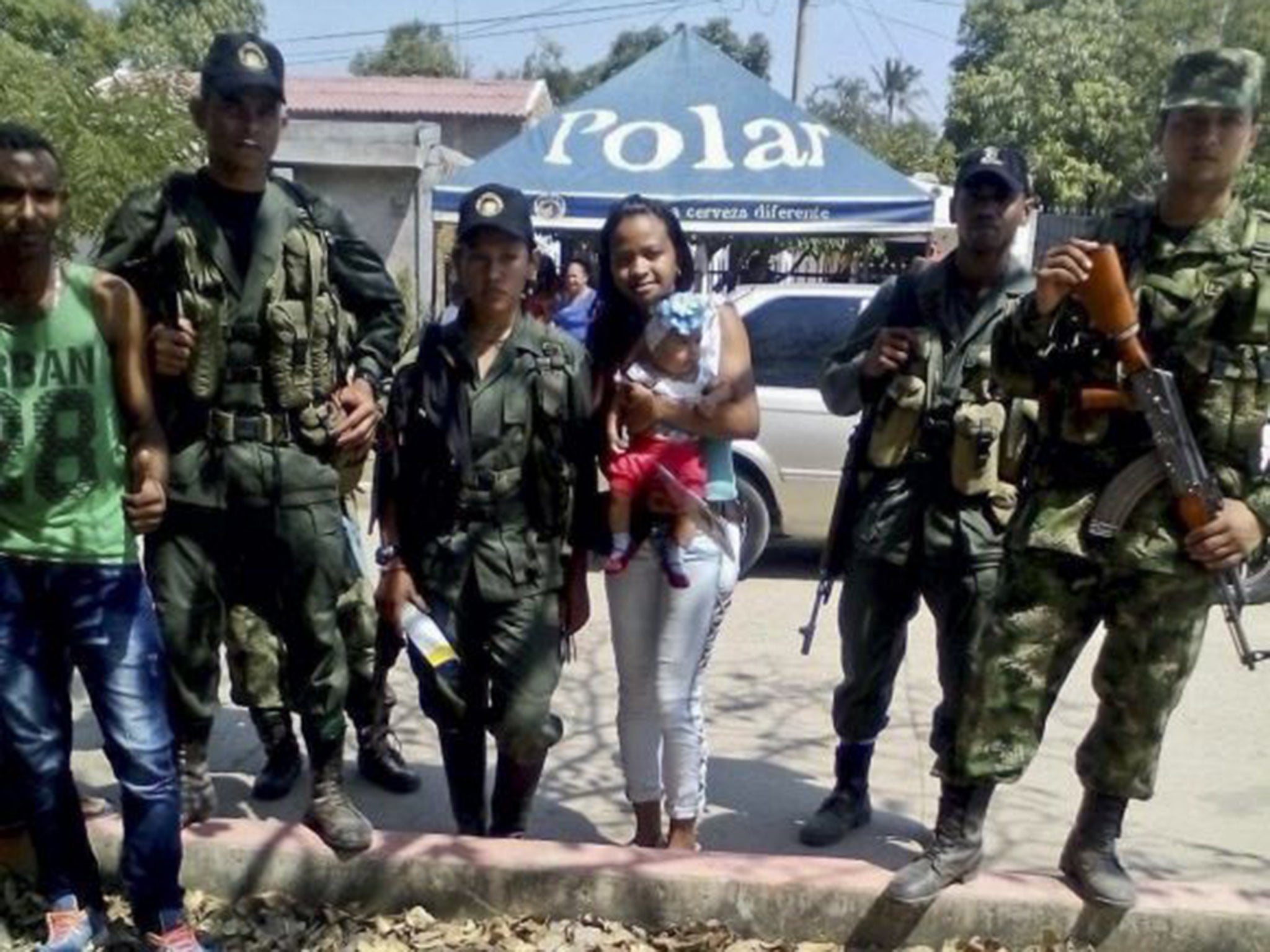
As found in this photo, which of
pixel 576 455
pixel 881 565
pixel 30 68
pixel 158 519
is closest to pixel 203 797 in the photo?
pixel 158 519

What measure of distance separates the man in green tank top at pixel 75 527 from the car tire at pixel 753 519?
491 cm

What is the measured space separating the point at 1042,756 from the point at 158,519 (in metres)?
3.45

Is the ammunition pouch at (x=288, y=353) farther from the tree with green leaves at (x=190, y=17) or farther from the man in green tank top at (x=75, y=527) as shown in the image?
the tree with green leaves at (x=190, y=17)

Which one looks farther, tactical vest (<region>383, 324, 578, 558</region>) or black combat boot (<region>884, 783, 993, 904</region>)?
tactical vest (<region>383, 324, 578, 558</region>)

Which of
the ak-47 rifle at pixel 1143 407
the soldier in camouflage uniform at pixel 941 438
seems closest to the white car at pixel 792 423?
the soldier in camouflage uniform at pixel 941 438

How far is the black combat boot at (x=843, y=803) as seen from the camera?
437 centimetres

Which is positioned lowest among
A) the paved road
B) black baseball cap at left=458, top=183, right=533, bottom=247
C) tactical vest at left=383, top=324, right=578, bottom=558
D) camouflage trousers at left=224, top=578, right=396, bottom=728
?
the paved road

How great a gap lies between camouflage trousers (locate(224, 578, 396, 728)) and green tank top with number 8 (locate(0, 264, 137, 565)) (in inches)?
33.9

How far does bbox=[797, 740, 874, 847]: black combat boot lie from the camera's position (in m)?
4.37

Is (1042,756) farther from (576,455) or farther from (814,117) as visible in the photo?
(814,117)

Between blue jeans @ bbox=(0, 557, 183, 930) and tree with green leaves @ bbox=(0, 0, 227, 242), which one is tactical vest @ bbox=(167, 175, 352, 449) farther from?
tree with green leaves @ bbox=(0, 0, 227, 242)

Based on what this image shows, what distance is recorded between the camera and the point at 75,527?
10.4ft

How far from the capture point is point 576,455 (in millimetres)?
3783

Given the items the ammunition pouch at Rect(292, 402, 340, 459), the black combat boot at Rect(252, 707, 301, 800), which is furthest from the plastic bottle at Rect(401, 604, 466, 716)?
the black combat boot at Rect(252, 707, 301, 800)
